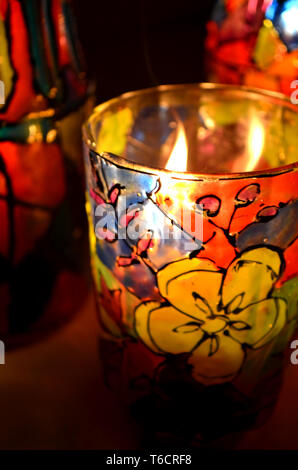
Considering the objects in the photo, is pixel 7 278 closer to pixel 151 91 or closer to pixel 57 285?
pixel 57 285

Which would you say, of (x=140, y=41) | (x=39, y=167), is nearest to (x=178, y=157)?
(x=39, y=167)

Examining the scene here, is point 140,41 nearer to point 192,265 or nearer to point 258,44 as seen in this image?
point 258,44

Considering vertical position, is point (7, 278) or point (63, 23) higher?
point (63, 23)

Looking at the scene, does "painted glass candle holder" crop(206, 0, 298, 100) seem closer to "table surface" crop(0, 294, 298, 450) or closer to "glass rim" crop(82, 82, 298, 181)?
"glass rim" crop(82, 82, 298, 181)

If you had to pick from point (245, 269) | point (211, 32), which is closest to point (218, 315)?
point (245, 269)

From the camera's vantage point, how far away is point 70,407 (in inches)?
13.7

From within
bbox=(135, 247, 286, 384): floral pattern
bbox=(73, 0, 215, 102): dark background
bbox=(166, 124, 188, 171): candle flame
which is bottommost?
bbox=(135, 247, 286, 384): floral pattern

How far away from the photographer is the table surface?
326 mm

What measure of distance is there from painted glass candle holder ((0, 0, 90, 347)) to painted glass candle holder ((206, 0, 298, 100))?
113mm

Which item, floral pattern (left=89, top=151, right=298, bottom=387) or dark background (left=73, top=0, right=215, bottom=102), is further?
dark background (left=73, top=0, right=215, bottom=102)

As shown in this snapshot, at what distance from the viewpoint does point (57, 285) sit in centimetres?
40

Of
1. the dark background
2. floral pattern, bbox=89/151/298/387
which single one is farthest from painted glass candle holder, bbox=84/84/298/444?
the dark background

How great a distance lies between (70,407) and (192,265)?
15 cm

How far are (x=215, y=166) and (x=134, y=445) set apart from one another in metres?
0.18
